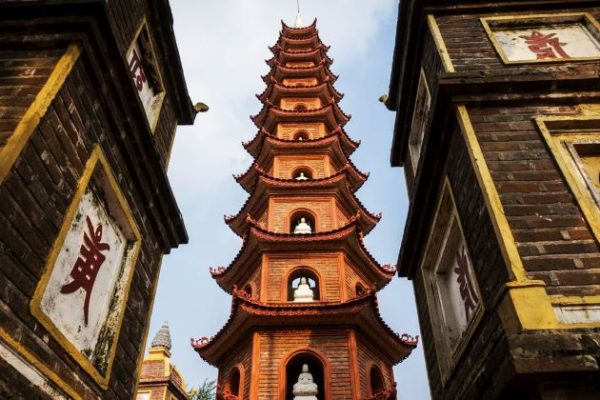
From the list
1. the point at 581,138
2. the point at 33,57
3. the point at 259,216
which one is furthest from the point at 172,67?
the point at 259,216

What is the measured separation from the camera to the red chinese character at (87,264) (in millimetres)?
4762

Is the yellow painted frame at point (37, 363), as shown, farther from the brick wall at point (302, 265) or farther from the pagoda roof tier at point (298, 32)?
the pagoda roof tier at point (298, 32)

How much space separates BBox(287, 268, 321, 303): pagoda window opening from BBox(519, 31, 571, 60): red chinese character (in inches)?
396

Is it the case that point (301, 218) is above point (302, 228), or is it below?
above

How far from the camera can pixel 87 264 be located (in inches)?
198

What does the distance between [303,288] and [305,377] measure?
2.87 m

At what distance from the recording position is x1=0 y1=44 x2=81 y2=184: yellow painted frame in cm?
377

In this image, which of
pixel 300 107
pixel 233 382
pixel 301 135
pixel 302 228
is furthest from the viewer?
pixel 300 107

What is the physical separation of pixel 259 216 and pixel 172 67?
34.0ft

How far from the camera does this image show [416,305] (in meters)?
7.13

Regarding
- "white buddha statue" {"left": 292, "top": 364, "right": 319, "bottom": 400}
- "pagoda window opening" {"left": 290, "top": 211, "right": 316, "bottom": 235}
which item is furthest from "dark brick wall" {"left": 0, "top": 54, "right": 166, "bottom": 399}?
"pagoda window opening" {"left": 290, "top": 211, "right": 316, "bottom": 235}

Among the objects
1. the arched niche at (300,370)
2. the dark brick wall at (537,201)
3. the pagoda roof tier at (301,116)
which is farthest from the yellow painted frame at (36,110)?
the pagoda roof tier at (301,116)

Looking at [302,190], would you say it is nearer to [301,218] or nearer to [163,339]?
[301,218]

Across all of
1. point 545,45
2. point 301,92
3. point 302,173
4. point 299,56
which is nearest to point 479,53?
point 545,45
